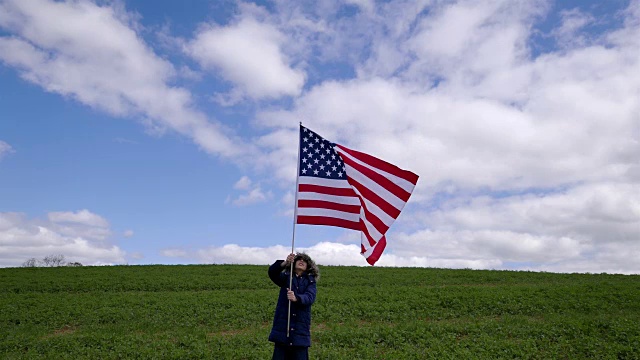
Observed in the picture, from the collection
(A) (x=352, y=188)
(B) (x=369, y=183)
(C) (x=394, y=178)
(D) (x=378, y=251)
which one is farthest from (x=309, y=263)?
(C) (x=394, y=178)

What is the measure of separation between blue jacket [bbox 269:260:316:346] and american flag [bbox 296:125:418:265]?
1.81m

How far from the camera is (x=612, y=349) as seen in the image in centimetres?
1505

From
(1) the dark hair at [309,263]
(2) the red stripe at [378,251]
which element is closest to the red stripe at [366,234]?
(2) the red stripe at [378,251]

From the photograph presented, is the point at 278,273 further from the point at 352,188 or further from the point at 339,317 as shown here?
the point at 339,317

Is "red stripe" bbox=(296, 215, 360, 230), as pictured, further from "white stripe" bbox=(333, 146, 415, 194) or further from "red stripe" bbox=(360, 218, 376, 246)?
"white stripe" bbox=(333, 146, 415, 194)

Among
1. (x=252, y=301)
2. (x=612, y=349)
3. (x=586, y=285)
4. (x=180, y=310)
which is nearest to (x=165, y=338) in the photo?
(x=180, y=310)

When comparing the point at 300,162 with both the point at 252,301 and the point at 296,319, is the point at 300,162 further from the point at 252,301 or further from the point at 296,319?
the point at 252,301

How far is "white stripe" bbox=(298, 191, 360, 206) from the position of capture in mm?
Answer: 10812

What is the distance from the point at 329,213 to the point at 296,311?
2.60m

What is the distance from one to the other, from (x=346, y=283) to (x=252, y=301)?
7.00m

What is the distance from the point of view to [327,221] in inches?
431

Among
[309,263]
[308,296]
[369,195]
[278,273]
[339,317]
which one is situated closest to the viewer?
[308,296]

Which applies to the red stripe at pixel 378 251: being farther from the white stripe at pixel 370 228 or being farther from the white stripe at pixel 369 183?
the white stripe at pixel 369 183

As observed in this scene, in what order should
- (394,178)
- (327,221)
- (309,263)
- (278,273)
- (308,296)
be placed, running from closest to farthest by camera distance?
1. (308,296)
2. (309,263)
3. (278,273)
4. (327,221)
5. (394,178)
